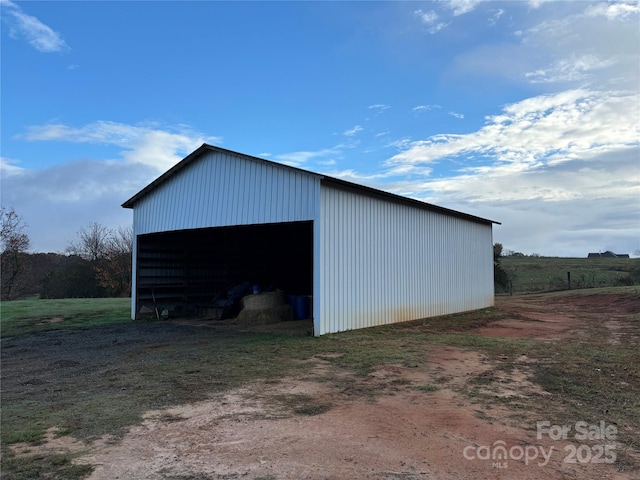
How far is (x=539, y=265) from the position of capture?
171 ft

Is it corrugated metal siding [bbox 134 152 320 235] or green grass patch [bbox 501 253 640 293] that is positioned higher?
corrugated metal siding [bbox 134 152 320 235]

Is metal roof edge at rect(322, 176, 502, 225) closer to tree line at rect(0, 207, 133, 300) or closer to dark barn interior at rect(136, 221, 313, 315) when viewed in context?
dark barn interior at rect(136, 221, 313, 315)

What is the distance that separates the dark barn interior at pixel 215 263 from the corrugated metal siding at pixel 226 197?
1009 millimetres

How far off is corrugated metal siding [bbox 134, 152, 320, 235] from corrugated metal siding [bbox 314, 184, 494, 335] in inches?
35.5

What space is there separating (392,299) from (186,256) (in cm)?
956

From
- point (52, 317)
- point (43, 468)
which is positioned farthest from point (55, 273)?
point (43, 468)

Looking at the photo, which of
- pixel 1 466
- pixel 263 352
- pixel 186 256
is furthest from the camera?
pixel 186 256

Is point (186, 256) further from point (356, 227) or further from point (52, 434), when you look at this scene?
point (52, 434)

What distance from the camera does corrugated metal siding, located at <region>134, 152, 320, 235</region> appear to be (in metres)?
12.7

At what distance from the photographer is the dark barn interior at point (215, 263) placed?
61.1 feet

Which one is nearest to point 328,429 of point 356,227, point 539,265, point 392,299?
point 356,227

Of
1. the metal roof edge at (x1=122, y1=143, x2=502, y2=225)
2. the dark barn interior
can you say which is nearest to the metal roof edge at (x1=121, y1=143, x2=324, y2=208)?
the metal roof edge at (x1=122, y1=143, x2=502, y2=225)

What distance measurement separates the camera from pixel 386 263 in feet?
48.0

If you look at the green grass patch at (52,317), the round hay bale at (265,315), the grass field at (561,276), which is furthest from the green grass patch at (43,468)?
the grass field at (561,276)
